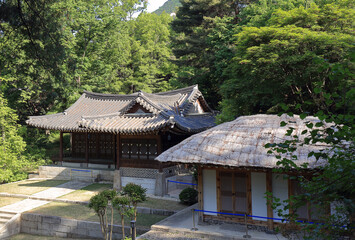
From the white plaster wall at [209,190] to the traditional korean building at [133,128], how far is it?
4188 mm

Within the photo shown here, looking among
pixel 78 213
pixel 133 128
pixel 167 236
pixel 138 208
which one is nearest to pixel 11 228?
pixel 78 213

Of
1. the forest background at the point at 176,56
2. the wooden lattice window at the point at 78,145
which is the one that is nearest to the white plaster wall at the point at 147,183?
the forest background at the point at 176,56

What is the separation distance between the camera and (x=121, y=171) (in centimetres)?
1731

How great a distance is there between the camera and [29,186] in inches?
755

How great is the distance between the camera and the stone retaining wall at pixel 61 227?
1197cm

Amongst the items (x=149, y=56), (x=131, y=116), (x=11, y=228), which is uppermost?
(x=149, y=56)

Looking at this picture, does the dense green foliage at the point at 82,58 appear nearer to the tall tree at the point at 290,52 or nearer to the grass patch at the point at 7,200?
the grass patch at the point at 7,200

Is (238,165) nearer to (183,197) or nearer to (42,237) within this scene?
(183,197)

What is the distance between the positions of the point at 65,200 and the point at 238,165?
406 inches

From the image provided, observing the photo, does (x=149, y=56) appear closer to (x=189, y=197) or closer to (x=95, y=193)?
(x=95, y=193)

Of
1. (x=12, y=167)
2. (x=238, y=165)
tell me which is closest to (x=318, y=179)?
(x=238, y=165)

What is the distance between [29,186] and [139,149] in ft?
26.3

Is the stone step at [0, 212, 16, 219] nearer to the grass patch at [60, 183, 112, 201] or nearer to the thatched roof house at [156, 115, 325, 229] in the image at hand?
the grass patch at [60, 183, 112, 201]

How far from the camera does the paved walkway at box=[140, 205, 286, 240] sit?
375 inches
